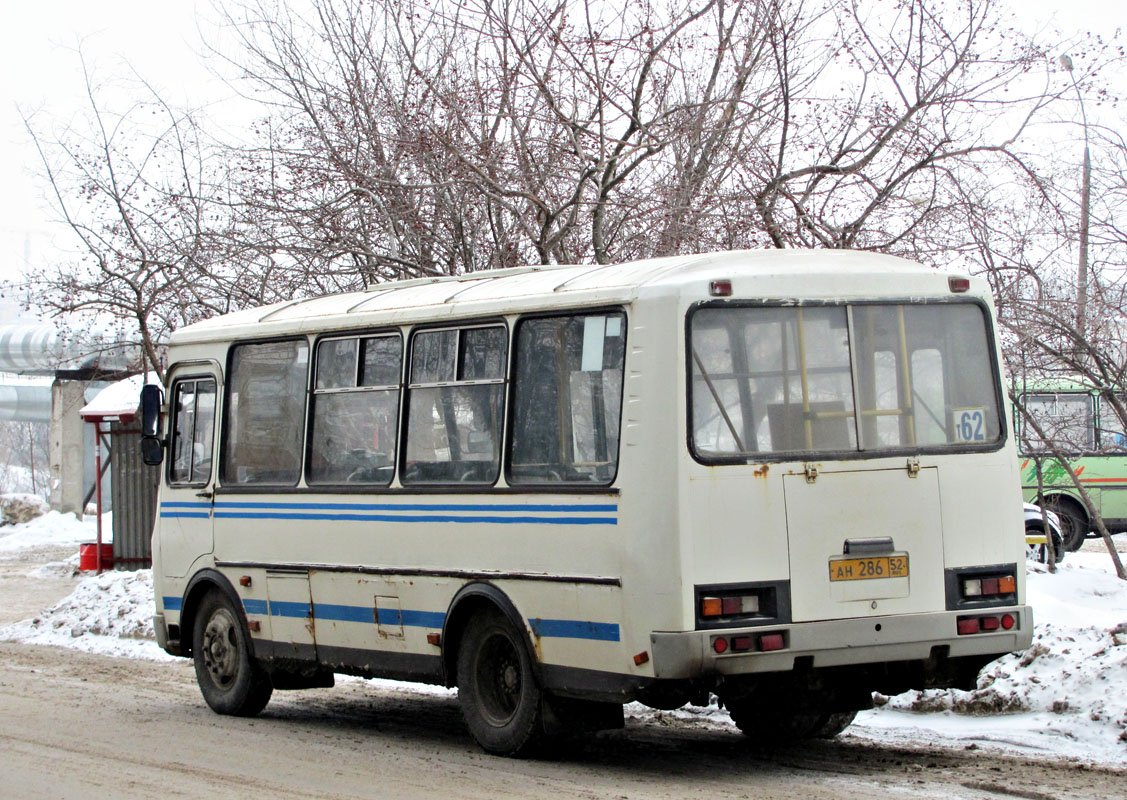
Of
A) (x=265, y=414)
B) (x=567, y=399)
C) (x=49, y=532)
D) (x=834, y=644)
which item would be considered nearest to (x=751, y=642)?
(x=834, y=644)

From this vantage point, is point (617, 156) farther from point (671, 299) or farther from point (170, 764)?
point (170, 764)

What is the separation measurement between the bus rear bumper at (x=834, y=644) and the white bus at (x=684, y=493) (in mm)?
12

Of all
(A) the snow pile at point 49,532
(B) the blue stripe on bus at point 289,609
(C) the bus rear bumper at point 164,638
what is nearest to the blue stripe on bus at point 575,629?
(B) the blue stripe on bus at point 289,609

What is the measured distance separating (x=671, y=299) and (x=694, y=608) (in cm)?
155

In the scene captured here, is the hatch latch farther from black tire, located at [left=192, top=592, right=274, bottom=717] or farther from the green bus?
the green bus

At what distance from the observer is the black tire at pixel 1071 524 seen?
23219 mm

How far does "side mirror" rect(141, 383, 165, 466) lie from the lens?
39.0ft

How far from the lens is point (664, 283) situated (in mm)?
7844

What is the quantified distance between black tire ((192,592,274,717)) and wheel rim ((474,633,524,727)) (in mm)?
2703

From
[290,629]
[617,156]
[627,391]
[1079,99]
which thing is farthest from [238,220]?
[627,391]

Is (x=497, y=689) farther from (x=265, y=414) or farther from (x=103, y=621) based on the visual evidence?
(x=103, y=621)

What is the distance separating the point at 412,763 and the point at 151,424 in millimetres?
4436

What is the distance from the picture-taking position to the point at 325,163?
16.0 metres

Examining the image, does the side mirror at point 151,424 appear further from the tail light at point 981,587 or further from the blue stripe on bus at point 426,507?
the tail light at point 981,587
